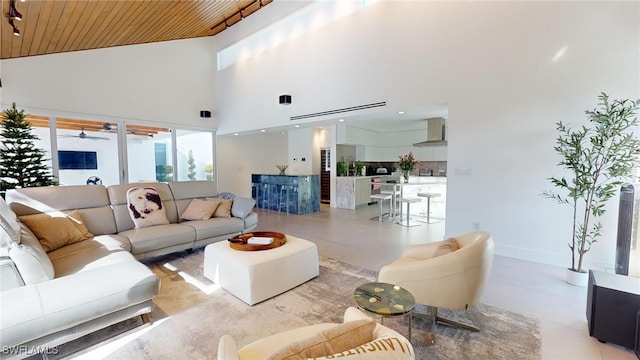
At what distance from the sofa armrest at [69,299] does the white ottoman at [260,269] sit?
664mm

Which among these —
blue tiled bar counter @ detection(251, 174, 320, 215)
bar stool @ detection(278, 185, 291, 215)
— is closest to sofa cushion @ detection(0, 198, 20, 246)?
blue tiled bar counter @ detection(251, 174, 320, 215)

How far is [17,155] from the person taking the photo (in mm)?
4191

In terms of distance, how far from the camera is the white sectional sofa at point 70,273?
5.32 ft

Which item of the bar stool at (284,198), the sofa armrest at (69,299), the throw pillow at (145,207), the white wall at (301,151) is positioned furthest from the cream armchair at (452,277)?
the white wall at (301,151)

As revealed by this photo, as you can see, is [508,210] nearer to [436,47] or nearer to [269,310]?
[436,47]

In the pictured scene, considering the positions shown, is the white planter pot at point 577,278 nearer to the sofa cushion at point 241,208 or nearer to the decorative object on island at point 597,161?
the decorative object on island at point 597,161

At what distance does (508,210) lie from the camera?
3674mm

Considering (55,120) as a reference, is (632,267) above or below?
below

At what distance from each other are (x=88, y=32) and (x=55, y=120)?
1.94 meters

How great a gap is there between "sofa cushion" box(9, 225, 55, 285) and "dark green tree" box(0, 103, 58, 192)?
11.0ft

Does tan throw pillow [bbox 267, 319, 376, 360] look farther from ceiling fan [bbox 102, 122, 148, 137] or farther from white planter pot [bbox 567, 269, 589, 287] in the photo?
ceiling fan [bbox 102, 122, 148, 137]

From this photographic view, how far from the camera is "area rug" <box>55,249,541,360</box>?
5.98 feet

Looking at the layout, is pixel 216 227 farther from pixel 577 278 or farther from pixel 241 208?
pixel 577 278

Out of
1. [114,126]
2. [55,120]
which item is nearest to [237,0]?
[114,126]
